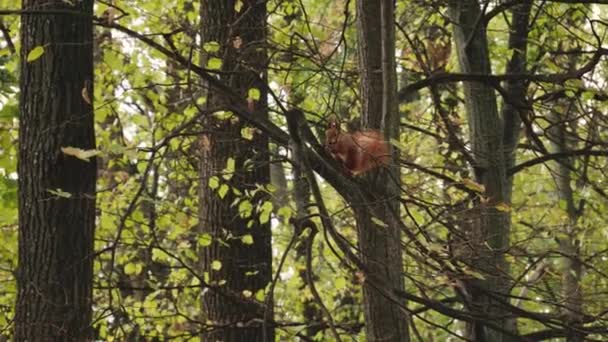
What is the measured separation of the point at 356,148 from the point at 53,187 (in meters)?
1.94

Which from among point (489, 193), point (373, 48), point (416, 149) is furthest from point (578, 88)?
point (416, 149)

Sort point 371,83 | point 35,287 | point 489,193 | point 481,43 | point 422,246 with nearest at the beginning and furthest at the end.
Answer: point 422,246 → point 371,83 → point 35,287 → point 489,193 → point 481,43

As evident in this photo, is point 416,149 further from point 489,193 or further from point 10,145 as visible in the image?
point 10,145

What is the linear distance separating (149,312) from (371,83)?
4.69m

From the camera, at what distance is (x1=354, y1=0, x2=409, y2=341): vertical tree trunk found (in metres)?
4.08

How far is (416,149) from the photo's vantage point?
436 inches

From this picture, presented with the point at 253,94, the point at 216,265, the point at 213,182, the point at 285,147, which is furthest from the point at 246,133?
the point at 216,265

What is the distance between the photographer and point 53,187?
478 centimetres

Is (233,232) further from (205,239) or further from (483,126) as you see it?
(483,126)

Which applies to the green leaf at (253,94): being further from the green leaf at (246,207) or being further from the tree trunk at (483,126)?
the tree trunk at (483,126)

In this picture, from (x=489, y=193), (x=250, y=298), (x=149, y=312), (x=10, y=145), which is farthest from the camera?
(x=149, y=312)

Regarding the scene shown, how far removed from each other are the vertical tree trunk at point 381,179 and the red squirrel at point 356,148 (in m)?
0.38

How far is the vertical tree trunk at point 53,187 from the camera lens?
15.7 ft

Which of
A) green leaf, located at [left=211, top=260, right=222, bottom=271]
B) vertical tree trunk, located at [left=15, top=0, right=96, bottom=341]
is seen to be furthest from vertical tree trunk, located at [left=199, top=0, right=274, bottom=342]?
vertical tree trunk, located at [left=15, top=0, right=96, bottom=341]
